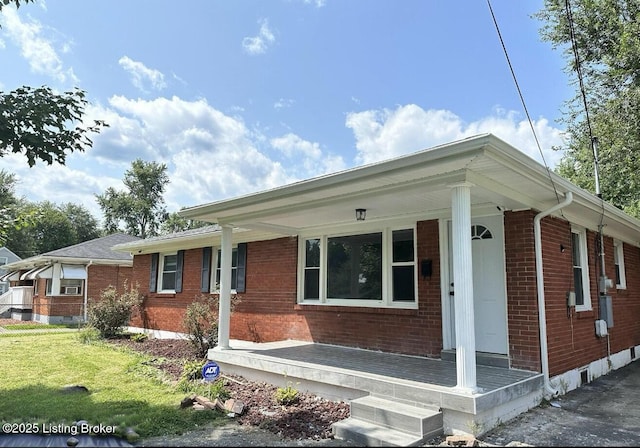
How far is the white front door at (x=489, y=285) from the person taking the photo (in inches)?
245

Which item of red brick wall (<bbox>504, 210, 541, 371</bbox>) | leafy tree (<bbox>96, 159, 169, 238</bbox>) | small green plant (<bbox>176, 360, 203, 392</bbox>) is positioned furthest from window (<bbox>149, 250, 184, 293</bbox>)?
leafy tree (<bbox>96, 159, 169, 238</bbox>)

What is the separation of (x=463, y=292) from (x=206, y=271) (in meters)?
8.16

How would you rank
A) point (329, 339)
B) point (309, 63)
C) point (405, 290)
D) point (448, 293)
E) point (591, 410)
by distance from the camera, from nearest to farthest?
point (591, 410) < point (448, 293) < point (405, 290) < point (329, 339) < point (309, 63)

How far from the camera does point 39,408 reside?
18.0ft

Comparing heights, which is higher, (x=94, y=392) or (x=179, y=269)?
(x=179, y=269)

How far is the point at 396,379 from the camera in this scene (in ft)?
17.3

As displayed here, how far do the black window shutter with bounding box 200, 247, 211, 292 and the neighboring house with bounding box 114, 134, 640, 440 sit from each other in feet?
3.55

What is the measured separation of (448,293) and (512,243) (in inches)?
51.4

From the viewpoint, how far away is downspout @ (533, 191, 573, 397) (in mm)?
5672

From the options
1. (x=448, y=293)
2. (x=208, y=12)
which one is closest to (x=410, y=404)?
(x=448, y=293)

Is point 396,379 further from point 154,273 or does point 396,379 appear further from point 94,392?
point 154,273

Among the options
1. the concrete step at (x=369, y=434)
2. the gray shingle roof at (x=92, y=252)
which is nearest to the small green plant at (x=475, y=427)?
the concrete step at (x=369, y=434)

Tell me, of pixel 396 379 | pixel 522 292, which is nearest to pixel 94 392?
pixel 396 379

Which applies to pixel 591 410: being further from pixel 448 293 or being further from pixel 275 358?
pixel 275 358
